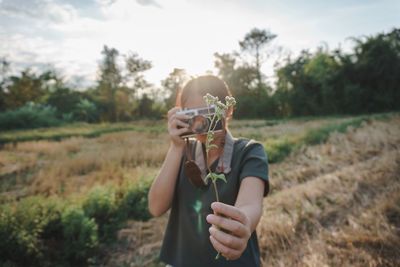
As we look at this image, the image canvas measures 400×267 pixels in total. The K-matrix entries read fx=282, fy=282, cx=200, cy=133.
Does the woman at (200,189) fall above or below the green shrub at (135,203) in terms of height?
above

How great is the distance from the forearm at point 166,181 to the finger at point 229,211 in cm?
106

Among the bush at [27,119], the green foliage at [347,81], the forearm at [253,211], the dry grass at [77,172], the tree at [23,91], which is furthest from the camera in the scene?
the tree at [23,91]

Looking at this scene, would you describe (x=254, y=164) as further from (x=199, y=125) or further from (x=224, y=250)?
(x=224, y=250)

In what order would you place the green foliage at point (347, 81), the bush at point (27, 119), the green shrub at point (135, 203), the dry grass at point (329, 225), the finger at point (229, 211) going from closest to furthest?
1. the finger at point (229, 211)
2. the dry grass at point (329, 225)
3. the green shrub at point (135, 203)
4. the green foliage at point (347, 81)
5. the bush at point (27, 119)

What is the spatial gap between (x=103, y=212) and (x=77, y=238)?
2.79 ft

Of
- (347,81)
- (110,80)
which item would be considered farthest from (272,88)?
(110,80)

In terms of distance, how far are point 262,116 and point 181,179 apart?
1301 inches

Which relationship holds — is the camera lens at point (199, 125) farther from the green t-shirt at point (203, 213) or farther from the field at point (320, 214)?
the field at point (320, 214)

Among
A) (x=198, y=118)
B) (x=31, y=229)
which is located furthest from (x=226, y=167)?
(x=31, y=229)

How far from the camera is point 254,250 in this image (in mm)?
1664

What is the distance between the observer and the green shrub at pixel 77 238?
12.5 ft

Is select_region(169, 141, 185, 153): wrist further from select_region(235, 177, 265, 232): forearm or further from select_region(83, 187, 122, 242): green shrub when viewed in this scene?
select_region(83, 187, 122, 242): green shrub

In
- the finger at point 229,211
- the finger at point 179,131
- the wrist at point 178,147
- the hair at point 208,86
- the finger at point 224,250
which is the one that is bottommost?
the finger at point 224,250

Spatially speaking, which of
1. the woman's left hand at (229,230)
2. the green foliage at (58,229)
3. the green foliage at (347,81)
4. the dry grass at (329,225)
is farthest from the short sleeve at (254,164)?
the green foliage at (347,81)
